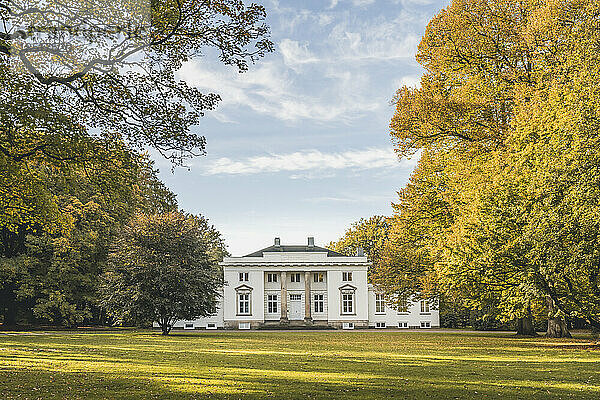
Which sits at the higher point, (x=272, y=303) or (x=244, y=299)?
(x=244, y=299)

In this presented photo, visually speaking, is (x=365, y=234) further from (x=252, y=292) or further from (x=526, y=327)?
(x=526, y=327)

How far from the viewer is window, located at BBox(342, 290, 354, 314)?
6181 centimetres

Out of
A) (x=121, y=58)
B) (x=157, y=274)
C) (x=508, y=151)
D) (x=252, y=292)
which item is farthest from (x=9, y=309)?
(x=121, y=58)

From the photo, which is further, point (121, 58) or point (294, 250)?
point (294, 250)

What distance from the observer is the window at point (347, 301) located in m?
61.8

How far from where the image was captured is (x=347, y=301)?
62094 mm

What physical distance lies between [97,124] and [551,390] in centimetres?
999

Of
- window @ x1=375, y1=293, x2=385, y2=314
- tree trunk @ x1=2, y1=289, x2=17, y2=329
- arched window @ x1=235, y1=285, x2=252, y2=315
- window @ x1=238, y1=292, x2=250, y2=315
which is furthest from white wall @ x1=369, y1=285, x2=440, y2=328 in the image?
tree trunk @ x1=2, y1=289, x2=17, y2=329

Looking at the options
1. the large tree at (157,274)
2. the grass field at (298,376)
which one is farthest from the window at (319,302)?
the grass field at (298,376)

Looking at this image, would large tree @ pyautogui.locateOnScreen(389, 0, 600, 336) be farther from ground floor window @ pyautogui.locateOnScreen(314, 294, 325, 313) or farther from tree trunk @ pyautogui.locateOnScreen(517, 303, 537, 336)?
ground floor window @ pyautogui.locateOnScreen(314, 294, 325, 313)

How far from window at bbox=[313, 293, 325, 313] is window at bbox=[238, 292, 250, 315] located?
6770 millimetres

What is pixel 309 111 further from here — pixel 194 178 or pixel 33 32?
pixel 33 32

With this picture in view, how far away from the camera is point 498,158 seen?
22516mm

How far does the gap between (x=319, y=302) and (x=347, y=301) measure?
2.84 m
